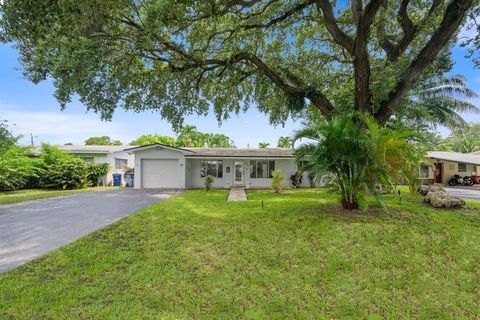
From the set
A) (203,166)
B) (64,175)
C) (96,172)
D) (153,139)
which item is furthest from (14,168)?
(153,139)

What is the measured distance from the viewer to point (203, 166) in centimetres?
2125

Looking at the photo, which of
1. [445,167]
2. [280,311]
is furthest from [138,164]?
[445,167]

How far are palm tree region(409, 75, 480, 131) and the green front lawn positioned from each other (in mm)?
13742

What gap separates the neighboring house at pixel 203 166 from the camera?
20203 mm

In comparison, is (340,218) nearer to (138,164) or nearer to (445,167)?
(138,164)

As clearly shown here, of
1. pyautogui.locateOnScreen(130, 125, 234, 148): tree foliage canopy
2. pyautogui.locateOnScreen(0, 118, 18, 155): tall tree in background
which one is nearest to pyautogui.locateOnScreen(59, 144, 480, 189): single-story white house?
pyautogui.locateOnScreen(0, 118, 18, 155): tall tree in background

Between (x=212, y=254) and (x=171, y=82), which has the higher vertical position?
(x=171, y=82)

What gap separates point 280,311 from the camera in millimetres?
3656

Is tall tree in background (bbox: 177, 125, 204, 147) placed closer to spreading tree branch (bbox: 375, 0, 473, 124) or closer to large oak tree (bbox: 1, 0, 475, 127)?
large oak tree (bbox: 1, 0, 475, 127)

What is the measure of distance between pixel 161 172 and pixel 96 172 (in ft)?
19.6

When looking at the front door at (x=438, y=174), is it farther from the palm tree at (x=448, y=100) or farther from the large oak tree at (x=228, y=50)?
the large oak tree at (x=228, y=50)

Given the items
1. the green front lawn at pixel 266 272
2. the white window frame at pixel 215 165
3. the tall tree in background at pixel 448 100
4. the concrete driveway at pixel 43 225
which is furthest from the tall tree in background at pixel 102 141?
the green front lawn at pixel 266 272

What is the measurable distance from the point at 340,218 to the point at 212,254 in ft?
11.4

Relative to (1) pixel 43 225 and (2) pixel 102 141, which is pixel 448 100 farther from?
→ (2) pixel 102 141
